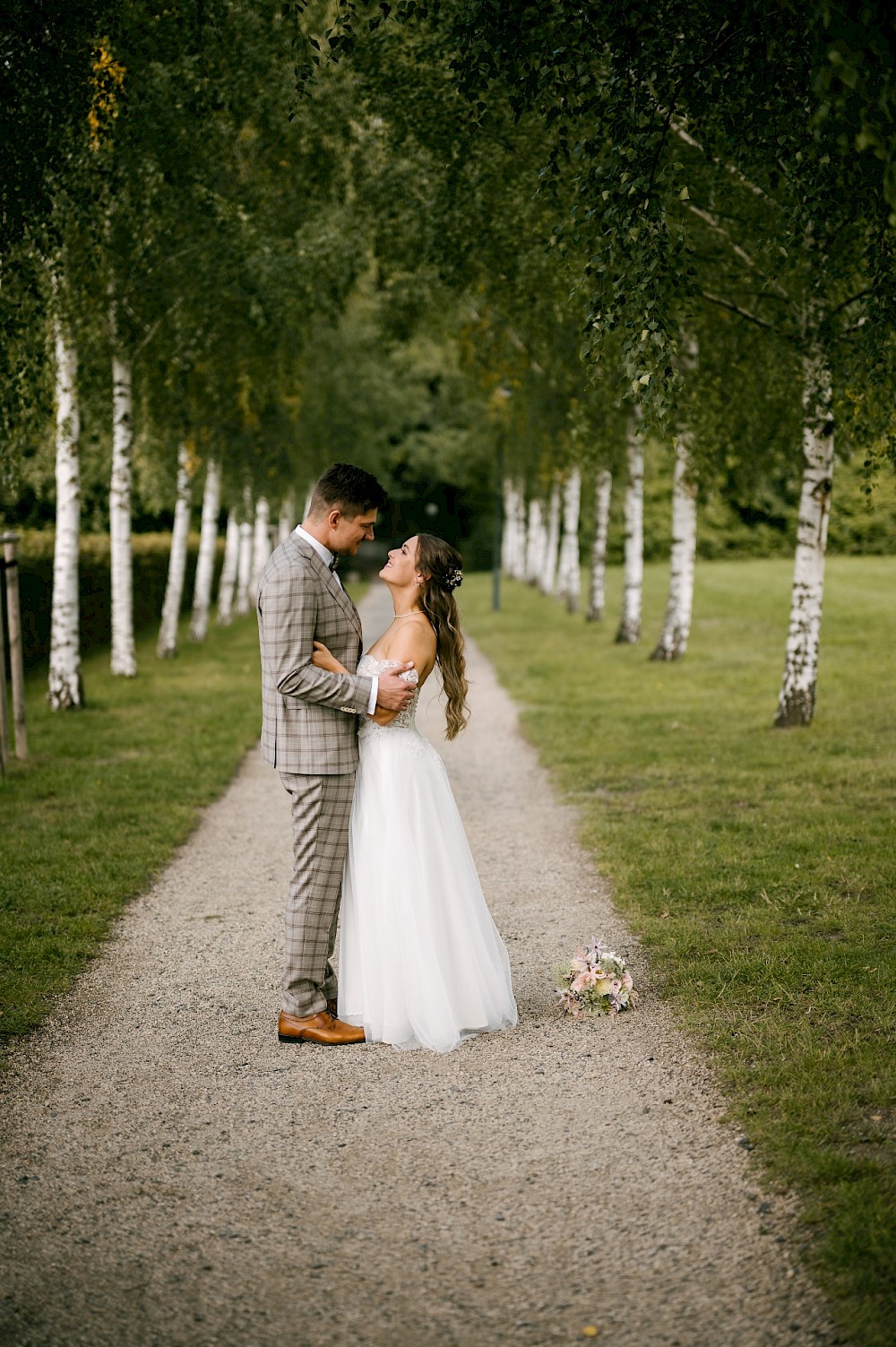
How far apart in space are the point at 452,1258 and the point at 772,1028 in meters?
1.95

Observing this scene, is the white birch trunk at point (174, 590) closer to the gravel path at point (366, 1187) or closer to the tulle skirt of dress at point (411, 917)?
the gravel path at point (366, 1187)

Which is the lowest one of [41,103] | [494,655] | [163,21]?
[494,655]

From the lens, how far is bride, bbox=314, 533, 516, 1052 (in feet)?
15.8

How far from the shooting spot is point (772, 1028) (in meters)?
4.85

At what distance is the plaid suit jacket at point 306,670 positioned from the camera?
15.4 ft

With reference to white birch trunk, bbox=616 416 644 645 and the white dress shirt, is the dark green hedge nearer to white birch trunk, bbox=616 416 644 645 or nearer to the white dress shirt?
white birch trunk, bbox=616 416 644 645

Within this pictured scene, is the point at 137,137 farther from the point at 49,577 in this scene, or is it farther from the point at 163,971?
the point at 49,577

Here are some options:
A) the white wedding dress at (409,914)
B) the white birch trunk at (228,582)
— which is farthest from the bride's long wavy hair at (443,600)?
the white birch trunk at (228,582)

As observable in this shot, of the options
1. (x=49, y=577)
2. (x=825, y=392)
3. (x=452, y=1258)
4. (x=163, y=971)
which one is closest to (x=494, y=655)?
(x=49, y=577)

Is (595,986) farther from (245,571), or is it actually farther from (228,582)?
(245,571)

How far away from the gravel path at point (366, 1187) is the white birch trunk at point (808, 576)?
6.79 m

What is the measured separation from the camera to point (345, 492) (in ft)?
15.6

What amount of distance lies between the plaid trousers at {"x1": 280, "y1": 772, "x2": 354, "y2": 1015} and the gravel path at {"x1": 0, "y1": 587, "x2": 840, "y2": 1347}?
0.28m

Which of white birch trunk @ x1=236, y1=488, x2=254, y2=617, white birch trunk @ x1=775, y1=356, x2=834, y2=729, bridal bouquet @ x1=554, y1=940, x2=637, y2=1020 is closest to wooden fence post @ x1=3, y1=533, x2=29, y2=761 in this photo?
bridal bouquet @ x1=554, y1=940, x2=637, y2=1020
